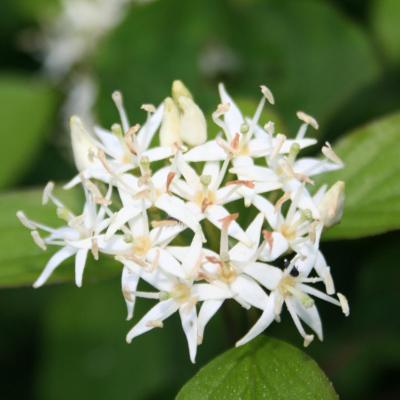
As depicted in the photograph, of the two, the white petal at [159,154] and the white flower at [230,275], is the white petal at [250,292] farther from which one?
the white petal at [159,154]

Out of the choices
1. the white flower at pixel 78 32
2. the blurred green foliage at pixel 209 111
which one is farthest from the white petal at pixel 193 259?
the white flower at pixel 78 32

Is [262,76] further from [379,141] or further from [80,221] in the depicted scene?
[80,221]

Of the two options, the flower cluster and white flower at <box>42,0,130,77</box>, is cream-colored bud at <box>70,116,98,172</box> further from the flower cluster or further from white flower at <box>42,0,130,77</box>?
white flower at <box>42,0,130,77</box>

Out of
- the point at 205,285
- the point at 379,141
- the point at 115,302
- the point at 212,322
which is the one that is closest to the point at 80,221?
the point at 205,285

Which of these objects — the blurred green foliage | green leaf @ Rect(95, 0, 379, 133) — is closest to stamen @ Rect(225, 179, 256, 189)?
the blurred green foliage

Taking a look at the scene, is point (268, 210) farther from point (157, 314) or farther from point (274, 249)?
point (157, 314)
